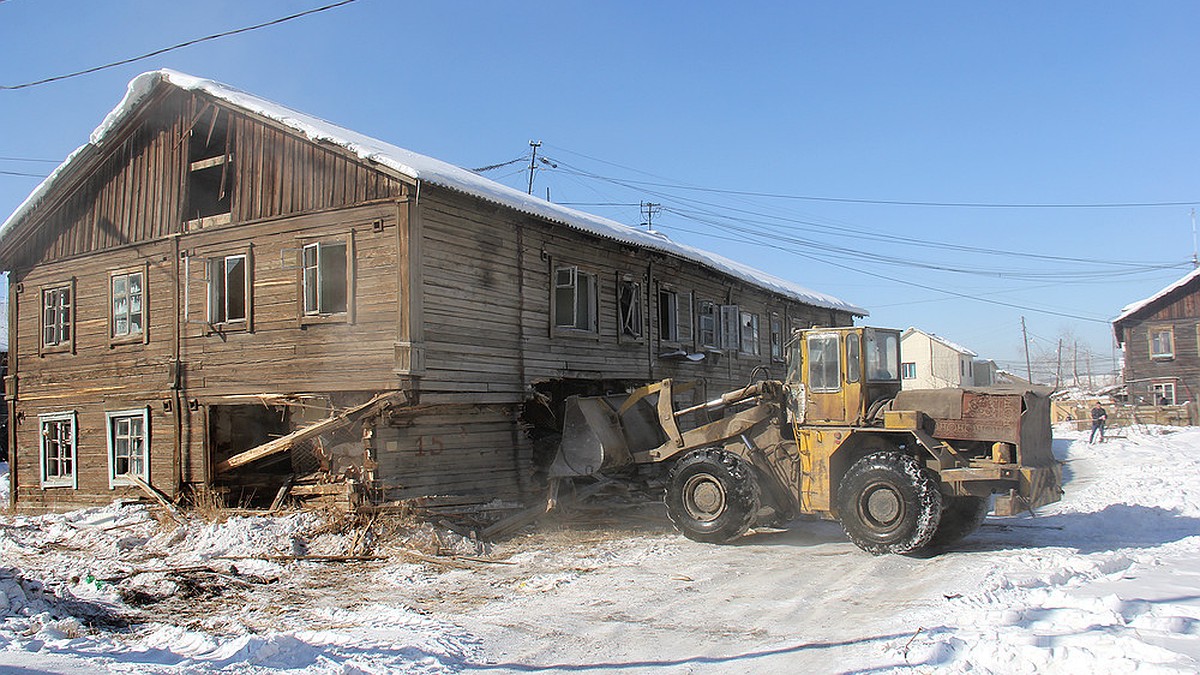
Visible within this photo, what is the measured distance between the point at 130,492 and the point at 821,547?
512 inches

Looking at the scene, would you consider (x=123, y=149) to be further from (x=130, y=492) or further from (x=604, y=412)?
(x=604, y=412)

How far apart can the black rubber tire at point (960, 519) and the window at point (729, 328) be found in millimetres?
11571

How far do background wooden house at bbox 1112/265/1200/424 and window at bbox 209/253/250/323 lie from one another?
40.9 metres

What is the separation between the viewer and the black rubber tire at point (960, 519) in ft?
39.3

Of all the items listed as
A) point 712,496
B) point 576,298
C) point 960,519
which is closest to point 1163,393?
point 576,298

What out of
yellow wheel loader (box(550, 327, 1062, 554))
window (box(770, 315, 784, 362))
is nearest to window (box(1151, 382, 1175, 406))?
window (box(770, 315, 784, 362))

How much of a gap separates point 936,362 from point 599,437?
5598cm

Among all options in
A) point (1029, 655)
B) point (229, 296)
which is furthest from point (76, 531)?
point (1029, 655)

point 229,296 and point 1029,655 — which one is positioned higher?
point 229,296

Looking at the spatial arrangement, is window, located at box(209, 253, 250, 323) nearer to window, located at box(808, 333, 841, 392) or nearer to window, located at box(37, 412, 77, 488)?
window, located at box(37, 412, 77, 488)

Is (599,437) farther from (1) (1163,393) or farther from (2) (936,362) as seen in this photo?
(2) (936,362)

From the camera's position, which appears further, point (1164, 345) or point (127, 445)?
point (1164, 345)

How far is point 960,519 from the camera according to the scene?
12.1m

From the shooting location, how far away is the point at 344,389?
47.8ft
